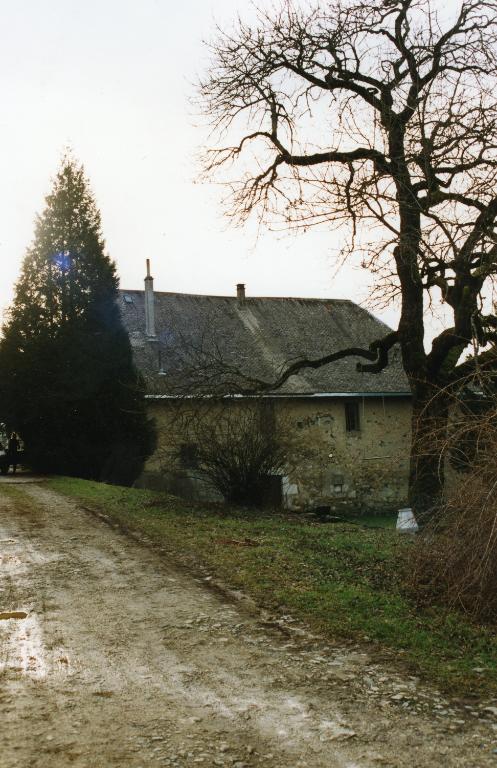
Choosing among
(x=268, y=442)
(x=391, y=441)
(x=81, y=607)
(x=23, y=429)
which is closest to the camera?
(x=81, y=607)

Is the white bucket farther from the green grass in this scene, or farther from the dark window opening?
the dark window opening

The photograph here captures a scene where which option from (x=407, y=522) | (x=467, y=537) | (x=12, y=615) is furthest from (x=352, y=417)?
(x=12, y=615)

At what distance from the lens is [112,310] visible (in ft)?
77.1

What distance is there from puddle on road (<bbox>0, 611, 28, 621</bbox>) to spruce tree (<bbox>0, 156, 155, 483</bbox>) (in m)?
15.4

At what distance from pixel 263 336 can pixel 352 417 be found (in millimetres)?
4856

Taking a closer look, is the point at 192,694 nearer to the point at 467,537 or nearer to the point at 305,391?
the point at 467,537

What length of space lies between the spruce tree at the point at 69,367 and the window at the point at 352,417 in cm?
736

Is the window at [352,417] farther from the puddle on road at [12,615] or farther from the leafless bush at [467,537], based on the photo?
the puddle on road at [12,615]

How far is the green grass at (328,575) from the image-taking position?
5828mm

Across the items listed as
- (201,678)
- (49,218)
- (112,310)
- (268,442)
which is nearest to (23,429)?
(112,310)

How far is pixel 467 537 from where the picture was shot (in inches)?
270

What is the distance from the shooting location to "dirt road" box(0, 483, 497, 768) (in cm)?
406

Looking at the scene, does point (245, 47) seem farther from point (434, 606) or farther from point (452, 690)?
point (452, 690)

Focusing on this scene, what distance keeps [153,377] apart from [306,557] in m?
16.8
